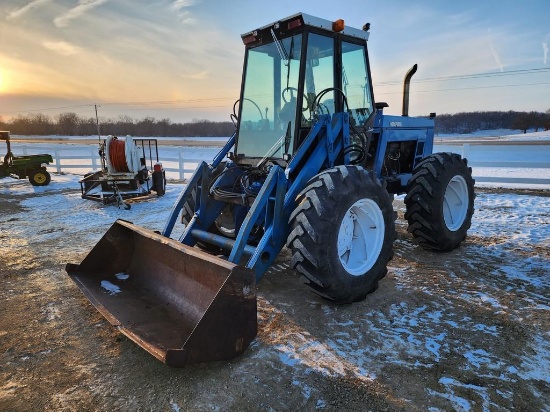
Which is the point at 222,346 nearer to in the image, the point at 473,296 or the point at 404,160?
the point at 473,296

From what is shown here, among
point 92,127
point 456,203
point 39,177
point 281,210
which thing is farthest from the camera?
point 92,127

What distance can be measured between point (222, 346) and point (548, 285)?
11.9 feet

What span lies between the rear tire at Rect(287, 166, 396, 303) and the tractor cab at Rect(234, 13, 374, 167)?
0.87 metres

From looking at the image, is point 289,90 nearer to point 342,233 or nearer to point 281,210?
point 281,210

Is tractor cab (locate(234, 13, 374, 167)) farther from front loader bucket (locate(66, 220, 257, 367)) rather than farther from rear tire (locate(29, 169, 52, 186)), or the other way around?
rear tire (locate(29, 169, 52, 186))

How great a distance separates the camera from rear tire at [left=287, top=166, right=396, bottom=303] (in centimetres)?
329

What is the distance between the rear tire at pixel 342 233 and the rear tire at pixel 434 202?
1.18 m

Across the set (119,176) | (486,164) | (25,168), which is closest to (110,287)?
(119,176)

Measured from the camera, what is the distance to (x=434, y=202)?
4805mm

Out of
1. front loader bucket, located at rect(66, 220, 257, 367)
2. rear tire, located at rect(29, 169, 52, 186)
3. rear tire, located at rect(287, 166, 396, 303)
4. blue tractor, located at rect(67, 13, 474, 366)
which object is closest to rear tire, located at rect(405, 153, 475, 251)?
blue tractor, located at rect(67, 13, 474, 366)

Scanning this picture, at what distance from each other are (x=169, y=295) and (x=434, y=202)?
3373 millimetres

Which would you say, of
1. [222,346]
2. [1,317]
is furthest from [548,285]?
[1,317]

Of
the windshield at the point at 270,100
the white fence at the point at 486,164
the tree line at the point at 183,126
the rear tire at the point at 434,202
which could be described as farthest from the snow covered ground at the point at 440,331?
the tree line at the point at 183,126

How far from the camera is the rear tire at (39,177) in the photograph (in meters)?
12.0
